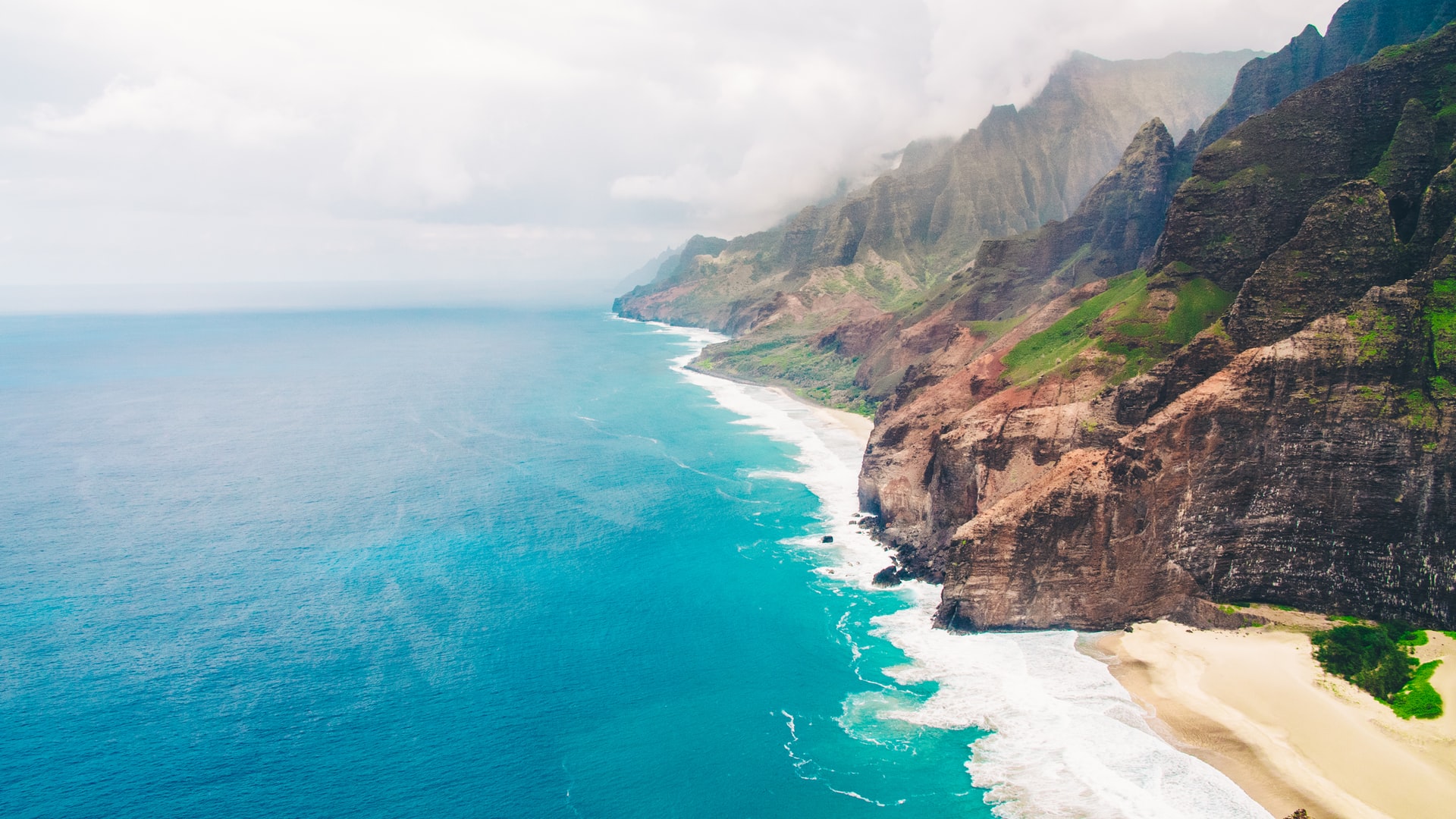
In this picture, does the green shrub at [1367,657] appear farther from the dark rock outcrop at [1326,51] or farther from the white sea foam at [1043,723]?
the dark rock outcrop at [1326,51]

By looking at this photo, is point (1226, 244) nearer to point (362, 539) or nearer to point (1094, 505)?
point (1094, 505)

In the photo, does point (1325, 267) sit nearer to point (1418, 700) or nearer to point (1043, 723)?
point (1418, 700)

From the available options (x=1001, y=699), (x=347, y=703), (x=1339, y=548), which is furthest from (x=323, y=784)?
(x=1339, y=548)

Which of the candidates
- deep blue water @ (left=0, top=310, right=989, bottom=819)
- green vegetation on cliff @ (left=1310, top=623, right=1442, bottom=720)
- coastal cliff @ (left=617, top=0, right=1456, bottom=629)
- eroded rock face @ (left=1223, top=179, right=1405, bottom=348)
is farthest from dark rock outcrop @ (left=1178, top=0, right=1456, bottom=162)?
deep blue water @ (left=0, top=310, right=989, bottom=819)

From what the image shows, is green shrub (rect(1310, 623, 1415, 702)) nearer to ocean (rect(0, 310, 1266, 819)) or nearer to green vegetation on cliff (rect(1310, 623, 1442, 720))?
green vegetation on cliff (rect(1310, 623, 1442, 720))

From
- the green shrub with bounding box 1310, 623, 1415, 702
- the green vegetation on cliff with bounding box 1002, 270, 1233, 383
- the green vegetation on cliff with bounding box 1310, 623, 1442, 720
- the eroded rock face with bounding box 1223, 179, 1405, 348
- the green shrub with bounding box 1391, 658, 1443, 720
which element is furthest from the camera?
the green vegetation on cliff with bounding box 1002, 270, 1233, 383
